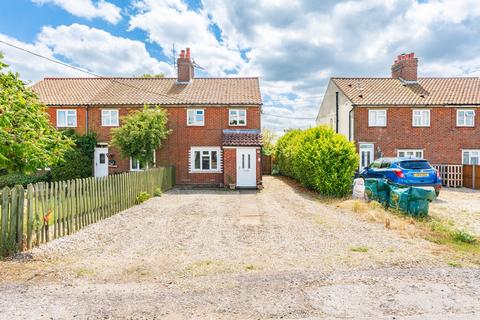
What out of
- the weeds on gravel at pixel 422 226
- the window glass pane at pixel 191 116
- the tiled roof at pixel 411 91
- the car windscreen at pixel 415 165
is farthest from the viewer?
the tiled roof at pixel 411 91

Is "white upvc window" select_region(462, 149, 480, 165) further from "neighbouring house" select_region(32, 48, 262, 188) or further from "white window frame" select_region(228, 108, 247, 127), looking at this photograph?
"white window frame" select_region(228, 108, 247, 127)

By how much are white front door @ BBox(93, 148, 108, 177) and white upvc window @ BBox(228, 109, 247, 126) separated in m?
8.95

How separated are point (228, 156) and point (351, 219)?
408 inches

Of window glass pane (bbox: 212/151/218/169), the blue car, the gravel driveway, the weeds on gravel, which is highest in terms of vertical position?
window glass pane (bbox: 212/151/218/169)

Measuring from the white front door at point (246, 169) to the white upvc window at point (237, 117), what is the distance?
2276mm

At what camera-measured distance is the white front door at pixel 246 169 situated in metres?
19.3

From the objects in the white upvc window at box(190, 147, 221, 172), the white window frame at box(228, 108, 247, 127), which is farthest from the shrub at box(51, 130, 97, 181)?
the white window frame at box(228, 108, 247, 127)

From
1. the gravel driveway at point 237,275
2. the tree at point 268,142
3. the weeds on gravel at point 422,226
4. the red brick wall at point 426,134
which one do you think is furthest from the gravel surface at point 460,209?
the tree at point 268,142

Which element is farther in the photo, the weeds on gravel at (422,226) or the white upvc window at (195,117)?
the white upvc window at (195,117)

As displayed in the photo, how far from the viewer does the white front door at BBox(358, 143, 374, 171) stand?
22047mm

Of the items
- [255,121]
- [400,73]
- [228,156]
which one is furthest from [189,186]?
[400,73]

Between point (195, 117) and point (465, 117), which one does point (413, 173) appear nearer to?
point (465, 117)

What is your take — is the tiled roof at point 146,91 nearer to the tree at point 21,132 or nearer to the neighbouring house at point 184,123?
the neighbouring house at point 184,123

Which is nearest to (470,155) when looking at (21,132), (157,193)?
(157,193)
